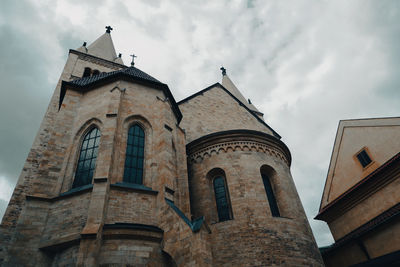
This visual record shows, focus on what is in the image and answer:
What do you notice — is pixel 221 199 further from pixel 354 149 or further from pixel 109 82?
pixel 354 149

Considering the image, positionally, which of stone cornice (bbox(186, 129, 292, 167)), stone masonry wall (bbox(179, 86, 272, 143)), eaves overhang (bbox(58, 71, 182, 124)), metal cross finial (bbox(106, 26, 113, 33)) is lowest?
stone cornice (bbox(186, 129, 292, 167))

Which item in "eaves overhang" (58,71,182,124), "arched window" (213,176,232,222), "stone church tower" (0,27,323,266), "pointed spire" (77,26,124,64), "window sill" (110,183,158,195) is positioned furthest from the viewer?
"pointed spire" (77,26,124,64)

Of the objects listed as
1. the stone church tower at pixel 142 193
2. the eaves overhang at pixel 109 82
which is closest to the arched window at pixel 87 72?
the stone church tower at pixel 142 193

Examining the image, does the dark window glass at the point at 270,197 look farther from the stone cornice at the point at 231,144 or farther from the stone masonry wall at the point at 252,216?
the stone cornice at the point at 231,144

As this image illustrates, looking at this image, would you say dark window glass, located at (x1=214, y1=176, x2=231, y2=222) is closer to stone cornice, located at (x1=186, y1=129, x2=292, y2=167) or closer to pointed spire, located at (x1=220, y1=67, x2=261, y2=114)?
stone cornice, located at (x1=186, y1=129, x2=292, y2=167)

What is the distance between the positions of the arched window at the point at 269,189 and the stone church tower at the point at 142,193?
0.06 m

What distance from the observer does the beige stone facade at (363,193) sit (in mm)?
12859

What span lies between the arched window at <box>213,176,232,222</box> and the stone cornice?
154 centimetres

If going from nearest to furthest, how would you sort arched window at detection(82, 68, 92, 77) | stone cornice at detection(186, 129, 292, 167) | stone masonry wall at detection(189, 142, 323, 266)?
1. stone masonry wall at detection(189, 142, 323, 266)
2. stone cornice at detection(186, 129, 292, 167)
3. arched window at detection(82, 68, 92, 77)

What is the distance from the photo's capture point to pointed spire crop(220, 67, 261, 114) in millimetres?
28734

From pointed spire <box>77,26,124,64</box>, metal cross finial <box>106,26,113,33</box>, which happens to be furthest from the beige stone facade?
metal cross finial <box>106,26,113,33</box>

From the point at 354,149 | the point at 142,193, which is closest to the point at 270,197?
the point at 142,193

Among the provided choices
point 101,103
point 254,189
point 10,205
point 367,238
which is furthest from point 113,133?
point 367,238

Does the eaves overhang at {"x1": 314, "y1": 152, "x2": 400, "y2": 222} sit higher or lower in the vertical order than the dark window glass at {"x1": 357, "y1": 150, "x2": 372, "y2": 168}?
lower
